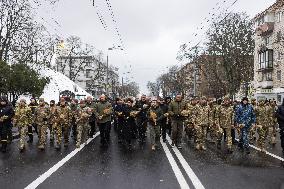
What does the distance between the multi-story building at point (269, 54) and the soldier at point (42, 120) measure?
4664 cm

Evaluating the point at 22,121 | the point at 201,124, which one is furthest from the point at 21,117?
the point at 201,124

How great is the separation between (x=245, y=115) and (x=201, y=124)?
1.92 m

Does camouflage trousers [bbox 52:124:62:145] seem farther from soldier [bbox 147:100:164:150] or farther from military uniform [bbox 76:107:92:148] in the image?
soldier [bbox 147:100:164:150]

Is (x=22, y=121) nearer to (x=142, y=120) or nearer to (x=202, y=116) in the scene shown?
(x=142, y=120)

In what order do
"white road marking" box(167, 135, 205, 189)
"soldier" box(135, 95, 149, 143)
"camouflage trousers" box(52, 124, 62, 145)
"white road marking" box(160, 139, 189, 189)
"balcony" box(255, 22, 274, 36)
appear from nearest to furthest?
"white road marking" box(167, 135, 205, 189) → "white road marking" box(160, 139, 189, 189) → "camouflage trousers" box(52, 124, 62, 145) → "soldier" box(135, 95, 149, 143) → "balcony" box(255, 22, 274, 36)

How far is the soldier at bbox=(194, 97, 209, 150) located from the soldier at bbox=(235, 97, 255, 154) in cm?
155

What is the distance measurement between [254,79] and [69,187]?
217 ft

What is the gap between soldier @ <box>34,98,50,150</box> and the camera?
1566 cm

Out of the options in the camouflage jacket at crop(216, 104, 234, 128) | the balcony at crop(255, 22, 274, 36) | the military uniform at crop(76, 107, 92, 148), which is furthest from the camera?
the balcony at crop(255, 22, 274, 36)

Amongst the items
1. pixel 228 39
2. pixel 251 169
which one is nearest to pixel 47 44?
pixel 228 39

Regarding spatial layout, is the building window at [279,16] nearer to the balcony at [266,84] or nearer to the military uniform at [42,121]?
the balcony at [266,84]

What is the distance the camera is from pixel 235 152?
575 inches

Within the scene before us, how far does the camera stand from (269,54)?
64.4 m

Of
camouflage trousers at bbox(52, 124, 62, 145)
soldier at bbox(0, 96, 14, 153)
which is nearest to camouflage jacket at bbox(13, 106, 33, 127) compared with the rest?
soldier at bbox(0, 96, 14, 153)
